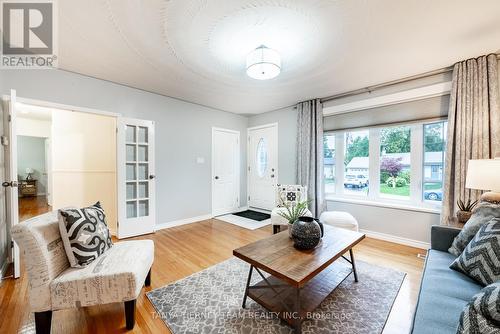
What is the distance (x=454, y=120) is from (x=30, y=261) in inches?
168

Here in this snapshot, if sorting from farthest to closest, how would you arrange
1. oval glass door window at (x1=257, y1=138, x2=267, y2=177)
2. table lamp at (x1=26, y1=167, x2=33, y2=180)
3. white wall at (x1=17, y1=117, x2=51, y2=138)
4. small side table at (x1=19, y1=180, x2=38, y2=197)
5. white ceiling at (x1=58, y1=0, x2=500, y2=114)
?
table lamp at (x1=26, y1=167, x2=33, y2=180)
small side table at (x1=19, y1=180, x2=38, y2=197)
white wall at (x1=17, y1=117, x2=51, y2=138)
oval glass door window at (x1=257, y1=138, x2=267, y2=177)
white ceiling at (x1=58, y1=0, x2=500, y2=114)

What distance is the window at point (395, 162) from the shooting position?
10.2ft

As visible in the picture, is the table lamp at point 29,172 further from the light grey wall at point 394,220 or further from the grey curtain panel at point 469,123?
the grey curtain panel at point 469,123

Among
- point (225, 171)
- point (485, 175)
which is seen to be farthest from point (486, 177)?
point (225, 171)

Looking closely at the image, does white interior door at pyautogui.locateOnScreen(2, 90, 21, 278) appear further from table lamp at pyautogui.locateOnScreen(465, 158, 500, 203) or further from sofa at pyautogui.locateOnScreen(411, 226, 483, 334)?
table lamp at pyautogui.locateOnScreen(465, 158, 500, 203)

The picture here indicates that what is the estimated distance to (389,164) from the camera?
324 centimetres

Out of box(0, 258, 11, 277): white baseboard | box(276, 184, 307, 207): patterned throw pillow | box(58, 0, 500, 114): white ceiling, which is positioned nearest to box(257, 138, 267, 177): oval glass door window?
box(276, 184, 307, 207): patterned throw pillow

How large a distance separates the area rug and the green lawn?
2073 mm

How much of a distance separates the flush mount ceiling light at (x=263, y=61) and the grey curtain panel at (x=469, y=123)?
228 centimetres

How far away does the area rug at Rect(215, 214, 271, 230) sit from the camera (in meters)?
3.83

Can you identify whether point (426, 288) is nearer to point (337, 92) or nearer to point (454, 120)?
point (454, 120)

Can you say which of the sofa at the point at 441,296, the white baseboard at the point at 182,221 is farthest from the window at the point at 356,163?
the white baseboard at the point at 182,221

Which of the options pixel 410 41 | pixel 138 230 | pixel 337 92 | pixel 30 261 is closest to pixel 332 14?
pixel 410 41

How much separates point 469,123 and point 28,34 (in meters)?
4.85
